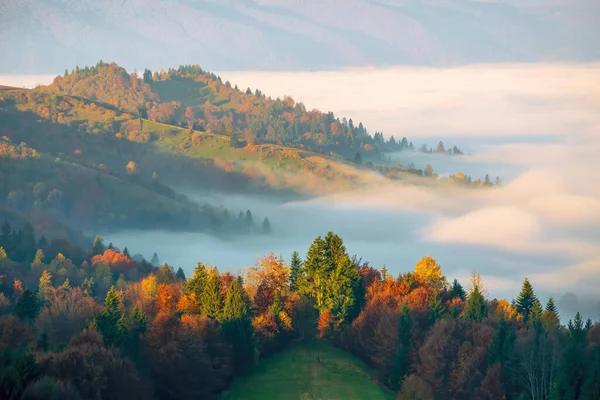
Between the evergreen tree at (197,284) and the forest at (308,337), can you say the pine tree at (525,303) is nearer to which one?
the forest at (308,337)

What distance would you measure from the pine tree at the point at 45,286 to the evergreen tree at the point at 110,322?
59.8 m

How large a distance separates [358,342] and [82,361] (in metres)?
38.6

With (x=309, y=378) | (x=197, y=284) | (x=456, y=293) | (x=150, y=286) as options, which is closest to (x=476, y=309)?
(x=456, y=293)

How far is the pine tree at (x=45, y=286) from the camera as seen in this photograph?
16175 cm

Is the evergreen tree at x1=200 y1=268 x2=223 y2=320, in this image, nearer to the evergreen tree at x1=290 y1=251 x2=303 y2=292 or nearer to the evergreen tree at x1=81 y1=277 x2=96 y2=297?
the evergreen tree at x1=290 y1=251 x2=303 y2=292

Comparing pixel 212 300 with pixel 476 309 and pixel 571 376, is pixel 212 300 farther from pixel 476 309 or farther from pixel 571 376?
pixel 571 376

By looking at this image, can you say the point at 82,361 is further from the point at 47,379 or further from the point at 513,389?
the point at 513,389

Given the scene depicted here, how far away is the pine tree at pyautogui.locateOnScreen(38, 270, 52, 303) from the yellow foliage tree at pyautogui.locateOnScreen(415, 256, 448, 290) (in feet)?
191

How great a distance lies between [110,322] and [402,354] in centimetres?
2742

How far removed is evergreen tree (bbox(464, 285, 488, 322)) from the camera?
360 feet

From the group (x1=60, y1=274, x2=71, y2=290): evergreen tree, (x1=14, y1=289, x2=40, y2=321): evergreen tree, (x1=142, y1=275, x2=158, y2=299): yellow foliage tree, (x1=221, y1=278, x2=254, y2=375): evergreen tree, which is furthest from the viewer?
(x1=60, y1=274, x2=71, y2=290): evergreen tree

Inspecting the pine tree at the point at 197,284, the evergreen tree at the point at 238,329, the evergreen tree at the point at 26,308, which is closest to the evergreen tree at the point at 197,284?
the pine tree at the point at 197,284

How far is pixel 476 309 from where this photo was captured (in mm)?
111438

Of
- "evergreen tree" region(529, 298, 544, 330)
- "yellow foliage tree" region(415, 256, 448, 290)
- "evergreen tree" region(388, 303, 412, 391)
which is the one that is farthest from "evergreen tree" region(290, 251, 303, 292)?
"evergreen tree" region(529, 298, 544, 330)
